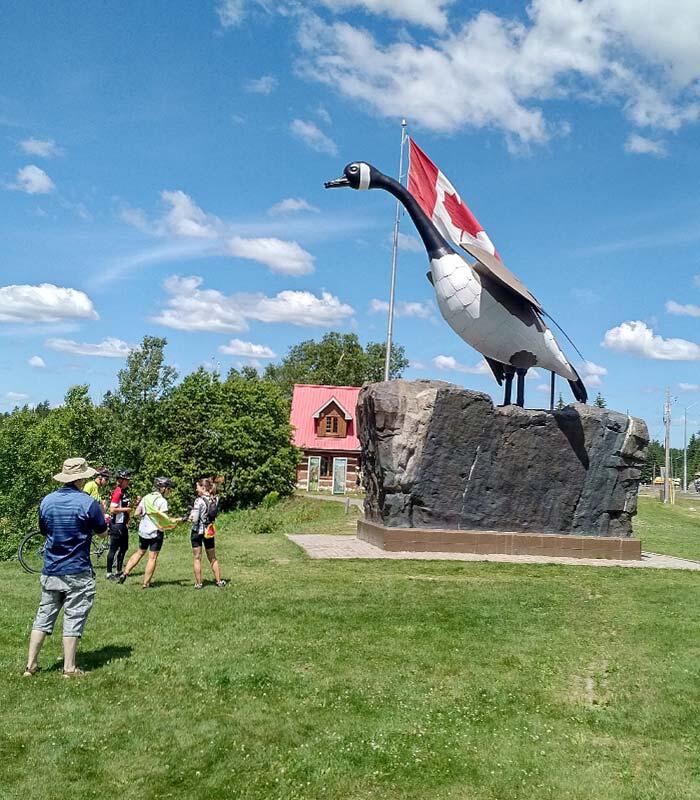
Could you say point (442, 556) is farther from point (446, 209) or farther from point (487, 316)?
point (446, 209)

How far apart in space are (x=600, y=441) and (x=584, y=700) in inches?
389

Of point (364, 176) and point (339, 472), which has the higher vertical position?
point (364, 176)

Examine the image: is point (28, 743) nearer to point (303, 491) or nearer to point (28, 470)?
point (28, 470)

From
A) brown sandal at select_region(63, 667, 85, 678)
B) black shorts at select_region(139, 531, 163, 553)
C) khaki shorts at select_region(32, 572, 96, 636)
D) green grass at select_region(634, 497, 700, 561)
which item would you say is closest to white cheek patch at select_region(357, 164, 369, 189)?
black shorts at select_region(139, 531, 163, 553)

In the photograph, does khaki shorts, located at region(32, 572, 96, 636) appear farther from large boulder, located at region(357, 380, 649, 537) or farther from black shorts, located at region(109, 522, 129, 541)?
large boulder, located at region(357, 380, 649, 537)

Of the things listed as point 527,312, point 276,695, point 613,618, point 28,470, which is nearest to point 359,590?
point 613,618

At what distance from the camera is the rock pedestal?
47.8 feet

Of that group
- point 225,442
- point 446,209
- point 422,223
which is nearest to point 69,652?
point 422,223

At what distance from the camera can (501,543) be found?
1480 cm

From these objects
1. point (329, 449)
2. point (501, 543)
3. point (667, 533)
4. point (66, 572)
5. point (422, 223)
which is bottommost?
point (667, 533)

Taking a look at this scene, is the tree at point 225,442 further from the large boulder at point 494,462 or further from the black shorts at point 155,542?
the black shorts at point 155,542

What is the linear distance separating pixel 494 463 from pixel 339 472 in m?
24.7

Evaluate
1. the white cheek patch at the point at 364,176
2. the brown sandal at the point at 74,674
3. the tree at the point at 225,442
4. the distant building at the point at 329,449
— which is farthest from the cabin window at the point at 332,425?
the brown sandal at the point at 74,674

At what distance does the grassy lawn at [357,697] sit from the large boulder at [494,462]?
13.9 ft
